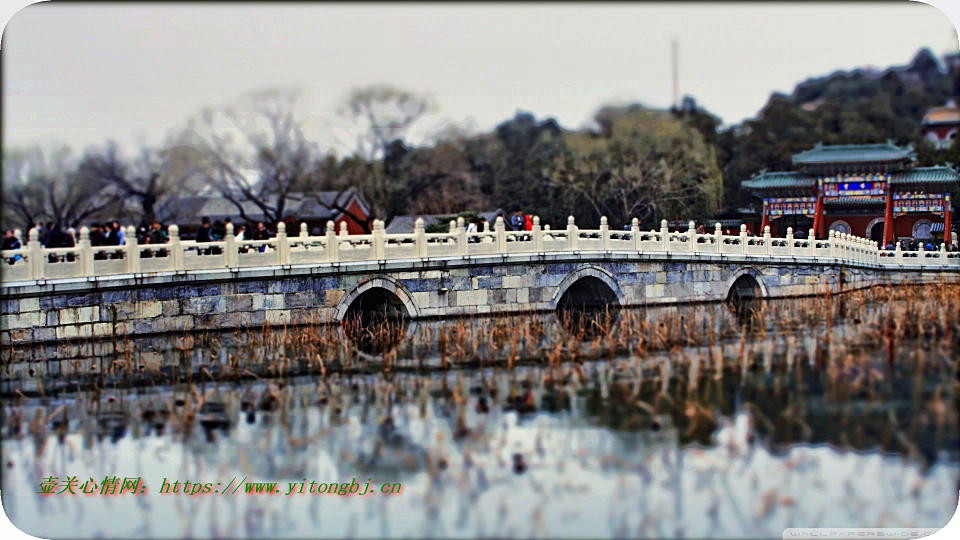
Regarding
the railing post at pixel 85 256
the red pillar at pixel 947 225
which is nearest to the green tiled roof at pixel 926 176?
the red pillar at pixel 947 225

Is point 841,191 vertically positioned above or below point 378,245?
above

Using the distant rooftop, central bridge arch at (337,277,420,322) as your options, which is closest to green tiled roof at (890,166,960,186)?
the distant rooftop

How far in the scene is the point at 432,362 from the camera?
40.5 feet

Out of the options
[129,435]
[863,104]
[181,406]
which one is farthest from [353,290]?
[863,104]

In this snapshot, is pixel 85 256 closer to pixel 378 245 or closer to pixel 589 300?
pixel 378 245

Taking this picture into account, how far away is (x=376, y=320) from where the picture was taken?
56.4 feet

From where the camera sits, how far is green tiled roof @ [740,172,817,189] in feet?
73.9

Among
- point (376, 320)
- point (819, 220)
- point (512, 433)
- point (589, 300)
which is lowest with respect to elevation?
point (512, 433)

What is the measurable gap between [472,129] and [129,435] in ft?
65.1

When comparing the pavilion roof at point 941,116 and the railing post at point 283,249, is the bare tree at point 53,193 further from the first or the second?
the pavilion roof at point 941,116

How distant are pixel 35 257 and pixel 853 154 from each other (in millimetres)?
18355

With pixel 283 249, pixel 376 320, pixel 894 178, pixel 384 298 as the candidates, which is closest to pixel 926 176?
pixel 894 178

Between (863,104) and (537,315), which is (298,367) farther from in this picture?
(863,104)

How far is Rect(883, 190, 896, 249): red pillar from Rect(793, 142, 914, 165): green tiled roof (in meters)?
1.18
